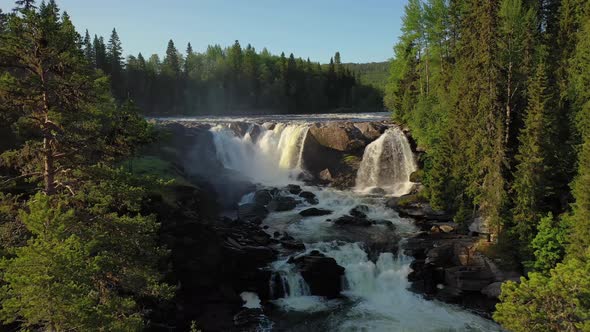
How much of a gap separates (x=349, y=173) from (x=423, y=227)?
14405 mm

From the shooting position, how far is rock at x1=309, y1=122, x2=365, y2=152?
45.8m

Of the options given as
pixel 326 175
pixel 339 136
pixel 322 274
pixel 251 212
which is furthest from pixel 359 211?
pixel 339 136

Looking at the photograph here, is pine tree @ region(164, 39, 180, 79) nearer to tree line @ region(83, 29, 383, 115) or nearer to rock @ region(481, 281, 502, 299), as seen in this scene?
tree line @ region(83, 29, 383, 115)

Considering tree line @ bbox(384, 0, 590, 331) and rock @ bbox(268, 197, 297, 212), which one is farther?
rock @ bbox(268, 197, 297, 212)

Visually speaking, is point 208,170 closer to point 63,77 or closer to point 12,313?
point 63,77

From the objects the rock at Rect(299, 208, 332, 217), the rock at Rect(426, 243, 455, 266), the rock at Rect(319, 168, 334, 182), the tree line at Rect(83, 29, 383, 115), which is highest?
the tree line at Rect(83, 29, 383, 115)

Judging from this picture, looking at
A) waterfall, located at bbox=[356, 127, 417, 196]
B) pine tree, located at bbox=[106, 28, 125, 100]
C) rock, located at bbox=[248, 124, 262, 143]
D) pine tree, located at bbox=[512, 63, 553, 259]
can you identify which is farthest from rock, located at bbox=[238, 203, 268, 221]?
pine tree, located at bbox=[106, 28, 125, 100]

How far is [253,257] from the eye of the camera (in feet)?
87.9

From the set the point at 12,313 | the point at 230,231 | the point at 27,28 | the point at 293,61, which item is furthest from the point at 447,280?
the point at 293,61

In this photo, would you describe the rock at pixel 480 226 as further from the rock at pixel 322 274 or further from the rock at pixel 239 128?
the rock at pixel 239 128

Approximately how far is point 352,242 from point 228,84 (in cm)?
7817

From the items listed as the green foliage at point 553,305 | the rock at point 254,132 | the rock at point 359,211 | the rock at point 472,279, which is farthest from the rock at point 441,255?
the rock at point 254,132

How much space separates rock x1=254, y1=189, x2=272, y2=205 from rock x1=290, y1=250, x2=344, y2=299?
43.5 feet

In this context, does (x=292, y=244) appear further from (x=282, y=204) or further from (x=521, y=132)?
(x=521, y=132)
